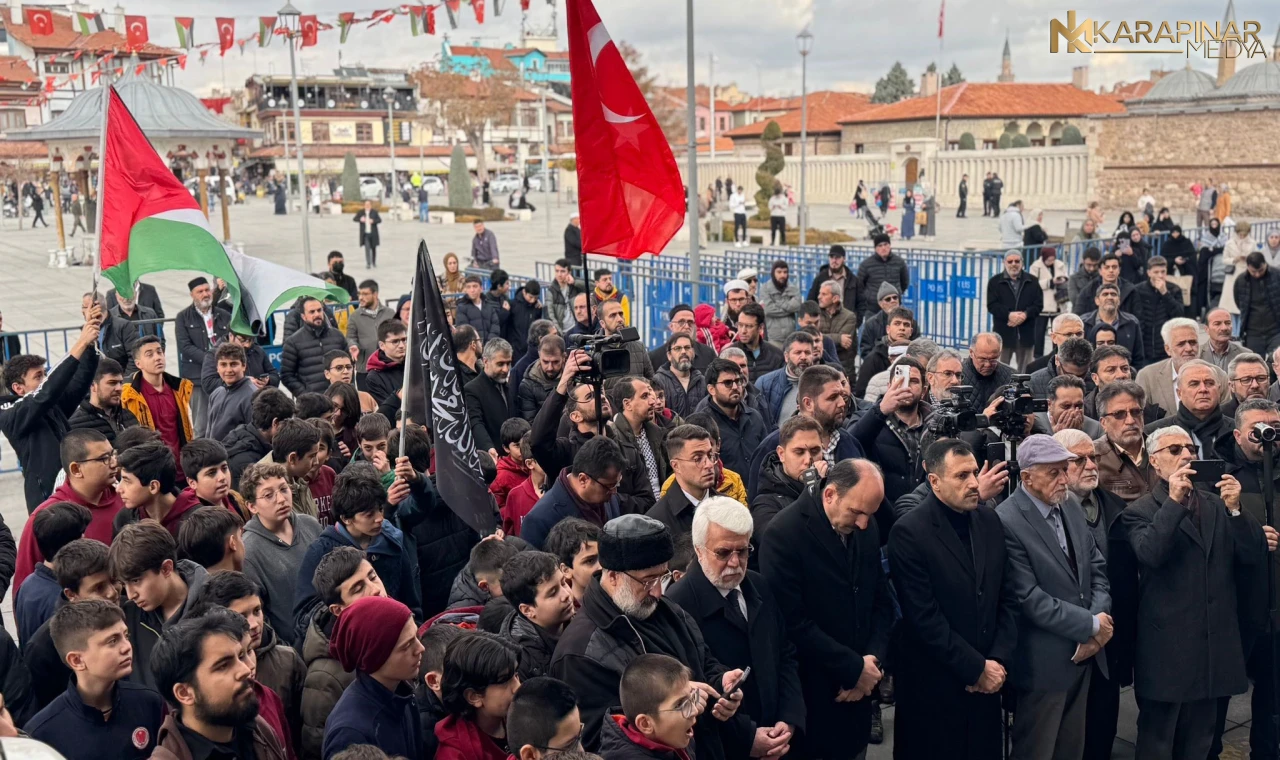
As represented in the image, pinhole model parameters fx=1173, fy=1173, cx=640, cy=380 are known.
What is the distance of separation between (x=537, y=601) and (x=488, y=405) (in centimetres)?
388

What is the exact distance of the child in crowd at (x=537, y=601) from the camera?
4.08 meters

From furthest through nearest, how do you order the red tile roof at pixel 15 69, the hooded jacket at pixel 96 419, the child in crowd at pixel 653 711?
the red tile roof at pixel 15 69 < the hooded jacket at pixel 96 419 < the child in crowd at pixel 653 711

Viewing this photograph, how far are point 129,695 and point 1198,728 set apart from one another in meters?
4.40

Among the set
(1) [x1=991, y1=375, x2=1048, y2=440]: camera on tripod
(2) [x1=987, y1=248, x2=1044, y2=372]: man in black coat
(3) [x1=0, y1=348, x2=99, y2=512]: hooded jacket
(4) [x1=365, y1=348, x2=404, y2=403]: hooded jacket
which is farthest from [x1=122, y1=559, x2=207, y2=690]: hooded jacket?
(2) [x1=987, y1=248, x2=1044, y2=372]: man in black coat

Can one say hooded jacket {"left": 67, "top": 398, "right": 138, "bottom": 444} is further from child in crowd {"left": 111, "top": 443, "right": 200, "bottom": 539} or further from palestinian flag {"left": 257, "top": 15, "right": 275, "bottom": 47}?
palestinian flag {"left": 257, "top": 15, "right": 275, "bottom": 47}

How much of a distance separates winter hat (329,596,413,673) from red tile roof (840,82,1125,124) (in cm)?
6384

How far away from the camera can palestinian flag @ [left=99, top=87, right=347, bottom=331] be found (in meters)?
7.41

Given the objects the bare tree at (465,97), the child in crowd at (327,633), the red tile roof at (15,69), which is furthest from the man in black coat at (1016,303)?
the red tile roof at (15,69)

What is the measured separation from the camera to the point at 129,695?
368 cm

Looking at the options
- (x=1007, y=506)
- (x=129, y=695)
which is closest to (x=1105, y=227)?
(x=1007, y=506)

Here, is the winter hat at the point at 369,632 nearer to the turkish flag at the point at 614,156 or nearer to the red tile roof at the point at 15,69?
the turkish flag at the point at 614,156

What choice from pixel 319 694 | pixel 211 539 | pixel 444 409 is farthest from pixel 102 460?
pixel 319 694

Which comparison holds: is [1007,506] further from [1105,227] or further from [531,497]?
[1105,227]

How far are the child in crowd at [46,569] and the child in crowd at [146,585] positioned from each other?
0.32m
